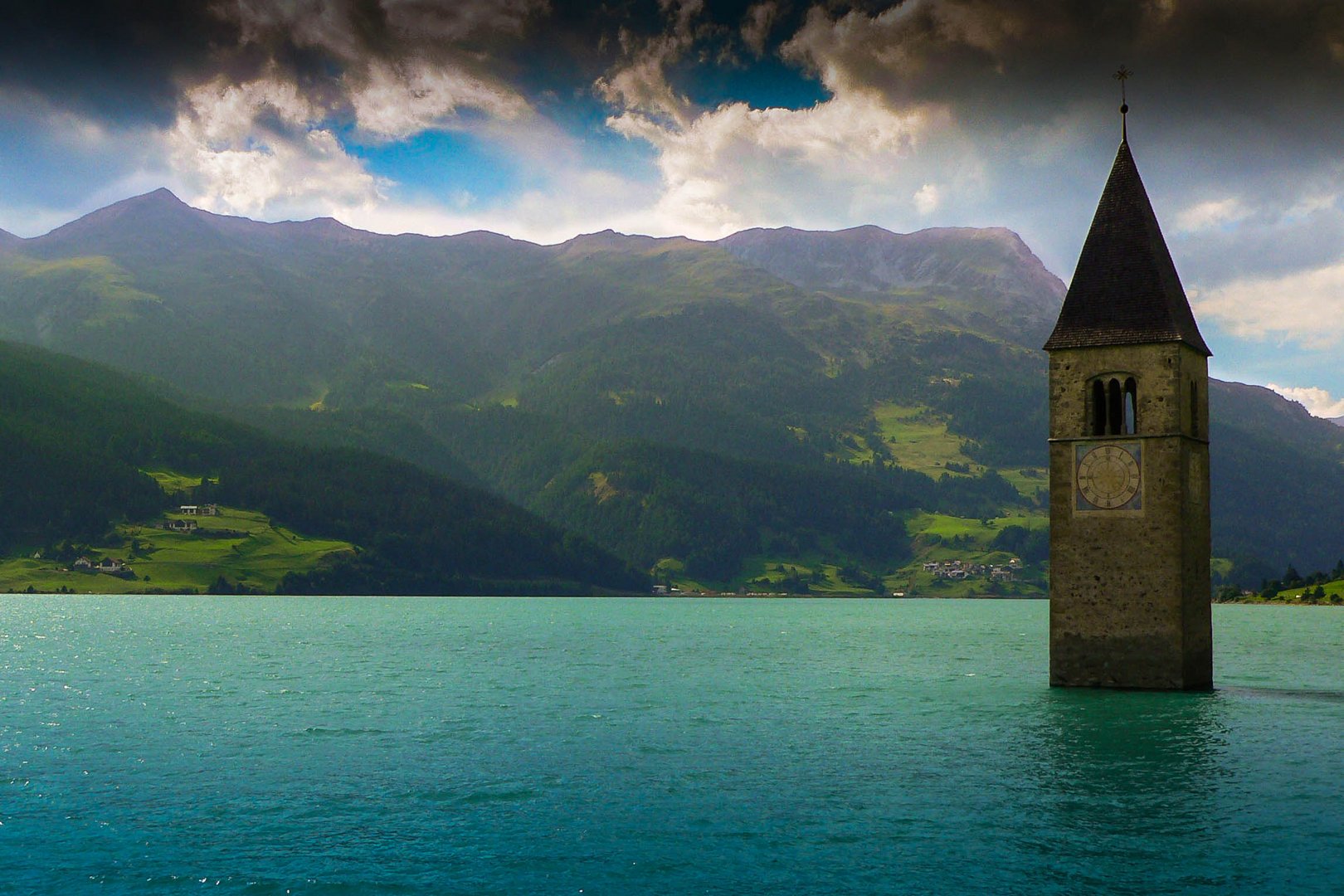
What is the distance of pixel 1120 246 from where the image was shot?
60688 mm

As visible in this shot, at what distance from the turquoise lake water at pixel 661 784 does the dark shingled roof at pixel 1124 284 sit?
53.7ft

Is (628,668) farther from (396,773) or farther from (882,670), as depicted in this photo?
(396,773)

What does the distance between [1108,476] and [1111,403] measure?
353 cm

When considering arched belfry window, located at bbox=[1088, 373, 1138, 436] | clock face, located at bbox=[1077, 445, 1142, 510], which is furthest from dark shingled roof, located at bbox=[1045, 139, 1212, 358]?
clock face, located at bbox=[1077, 445, 1142, 510]

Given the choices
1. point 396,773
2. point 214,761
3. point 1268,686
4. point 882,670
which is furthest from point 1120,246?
point 214,761

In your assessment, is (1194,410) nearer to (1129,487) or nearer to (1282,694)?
(1129,487)

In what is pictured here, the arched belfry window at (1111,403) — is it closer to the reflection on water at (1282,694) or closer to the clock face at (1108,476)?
the clock face at (1108,476)

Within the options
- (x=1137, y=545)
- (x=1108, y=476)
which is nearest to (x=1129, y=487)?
(x=1108, y=476)

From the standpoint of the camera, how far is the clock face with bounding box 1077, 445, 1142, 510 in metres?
55.8

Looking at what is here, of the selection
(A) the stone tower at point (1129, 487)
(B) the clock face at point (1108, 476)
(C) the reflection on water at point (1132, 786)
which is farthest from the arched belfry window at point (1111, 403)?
(C) the reflection on water at point (1132, 786)

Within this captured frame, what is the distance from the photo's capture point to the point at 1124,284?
59.1 m

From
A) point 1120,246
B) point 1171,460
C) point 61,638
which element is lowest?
point 61,638

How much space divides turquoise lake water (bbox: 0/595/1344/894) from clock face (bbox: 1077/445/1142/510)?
28.3 ft

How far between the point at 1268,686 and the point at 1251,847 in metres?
43.9
